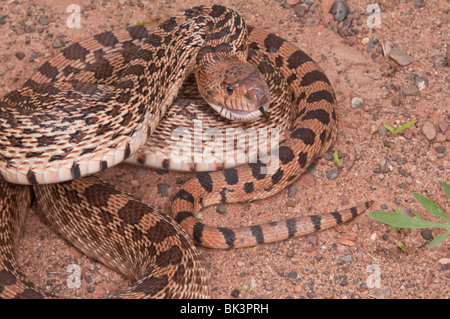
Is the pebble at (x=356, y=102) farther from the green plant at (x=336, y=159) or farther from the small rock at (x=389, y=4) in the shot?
the small rock at (x=389, y=4)

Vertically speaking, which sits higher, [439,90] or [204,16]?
[204,16]

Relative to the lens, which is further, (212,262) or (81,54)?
(81,54)

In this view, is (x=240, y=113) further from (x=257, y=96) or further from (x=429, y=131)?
(x=429, y=131)

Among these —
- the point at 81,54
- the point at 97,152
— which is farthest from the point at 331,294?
the point at 81,54

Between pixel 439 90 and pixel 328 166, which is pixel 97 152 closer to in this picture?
pixel 328 166

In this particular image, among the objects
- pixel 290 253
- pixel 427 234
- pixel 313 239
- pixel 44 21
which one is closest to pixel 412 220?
pixel 427 234

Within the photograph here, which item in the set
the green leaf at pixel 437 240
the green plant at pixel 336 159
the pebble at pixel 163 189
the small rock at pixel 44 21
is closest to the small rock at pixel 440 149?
the green plant at pixel 336 159
